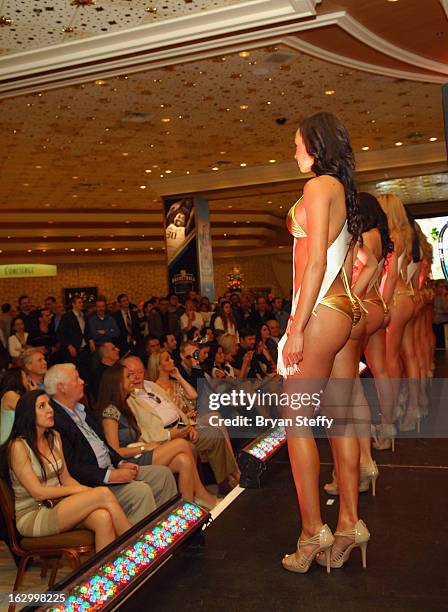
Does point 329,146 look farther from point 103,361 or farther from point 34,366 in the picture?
A: point 103,361

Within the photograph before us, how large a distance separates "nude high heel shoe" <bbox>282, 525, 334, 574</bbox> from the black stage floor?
30mm

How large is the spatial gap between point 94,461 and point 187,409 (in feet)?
5.71

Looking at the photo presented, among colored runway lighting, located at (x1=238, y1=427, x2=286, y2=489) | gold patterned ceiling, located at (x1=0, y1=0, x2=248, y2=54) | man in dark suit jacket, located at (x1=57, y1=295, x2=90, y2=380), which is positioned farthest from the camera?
man in dark suit jacket, located at (x1=57, y1=295, x2=90, y2=380)

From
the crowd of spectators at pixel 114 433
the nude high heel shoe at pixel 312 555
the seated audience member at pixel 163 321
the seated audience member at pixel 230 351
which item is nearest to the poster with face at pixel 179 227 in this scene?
the seated audience member at pixel 163 321

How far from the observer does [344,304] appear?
7.14 ft

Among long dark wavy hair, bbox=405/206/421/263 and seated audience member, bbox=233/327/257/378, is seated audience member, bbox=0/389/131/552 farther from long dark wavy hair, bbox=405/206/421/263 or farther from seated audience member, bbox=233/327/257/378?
seated audience member, bbox=233/327/257/378

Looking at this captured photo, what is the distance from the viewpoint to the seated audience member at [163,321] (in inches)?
414

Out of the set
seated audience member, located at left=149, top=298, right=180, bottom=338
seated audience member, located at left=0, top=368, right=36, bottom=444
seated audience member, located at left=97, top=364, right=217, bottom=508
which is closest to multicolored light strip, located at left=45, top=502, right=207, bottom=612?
seated audience member, located at left=97, top=364, right=217, bottom=508

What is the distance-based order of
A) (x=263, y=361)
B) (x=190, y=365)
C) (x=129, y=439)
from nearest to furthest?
(x=129, y=439)
(x=190, y=365)
(x=263, y=361)

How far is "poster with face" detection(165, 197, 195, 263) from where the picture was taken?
14.0 meters

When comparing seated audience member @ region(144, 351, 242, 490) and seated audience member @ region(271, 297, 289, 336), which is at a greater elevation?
seated audience member @ region(271, 297, 289, 336)

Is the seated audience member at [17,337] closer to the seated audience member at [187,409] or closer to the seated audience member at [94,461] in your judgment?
the seated audience member at [187,409]

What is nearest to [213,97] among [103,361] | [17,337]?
[17,337]

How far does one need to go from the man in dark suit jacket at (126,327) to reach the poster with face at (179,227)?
3.73 meters
